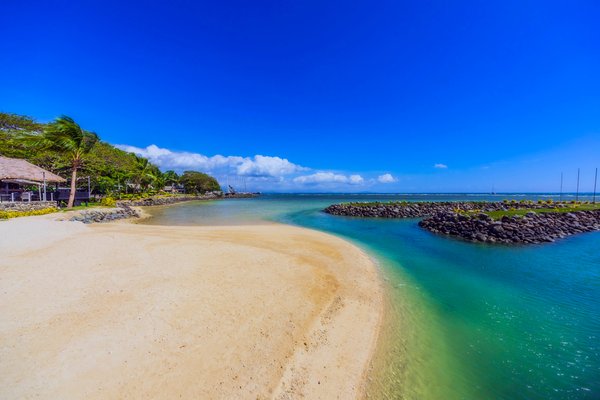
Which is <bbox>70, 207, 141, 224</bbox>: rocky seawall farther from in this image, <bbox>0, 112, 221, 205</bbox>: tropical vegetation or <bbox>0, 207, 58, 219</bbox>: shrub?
<bbox>0, 112, 221, 205</bbox>: tropical vegetation

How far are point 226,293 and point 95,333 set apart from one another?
302 centimetres

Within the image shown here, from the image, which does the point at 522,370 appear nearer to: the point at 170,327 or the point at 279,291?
the point at 279,291

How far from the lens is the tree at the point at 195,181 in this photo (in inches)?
3656

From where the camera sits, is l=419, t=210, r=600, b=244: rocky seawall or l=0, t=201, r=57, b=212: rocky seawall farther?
l=0, t=201, r=57, b=212: rocky seawall

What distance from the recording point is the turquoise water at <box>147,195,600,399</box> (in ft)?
15.0

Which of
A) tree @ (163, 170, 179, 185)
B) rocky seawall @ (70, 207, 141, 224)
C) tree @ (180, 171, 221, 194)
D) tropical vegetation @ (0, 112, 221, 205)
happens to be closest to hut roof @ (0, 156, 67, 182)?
tropical vegetation @ (0, 112, 221, 205)

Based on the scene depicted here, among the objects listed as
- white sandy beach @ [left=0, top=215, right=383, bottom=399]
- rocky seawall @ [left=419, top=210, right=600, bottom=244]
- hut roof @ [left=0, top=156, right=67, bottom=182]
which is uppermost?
hut roof @ [left=0, top=156, right=67, bottom=182]

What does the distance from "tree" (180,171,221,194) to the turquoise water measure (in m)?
93.4

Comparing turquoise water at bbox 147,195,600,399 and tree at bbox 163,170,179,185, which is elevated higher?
tree at bbox 163,170,179,185

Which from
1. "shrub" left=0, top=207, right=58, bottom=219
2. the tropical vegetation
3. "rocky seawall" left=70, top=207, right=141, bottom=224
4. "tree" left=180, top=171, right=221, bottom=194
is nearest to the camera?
"shrub" left=0, top=207, right=58, bottom=219

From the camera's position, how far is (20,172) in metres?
23.2

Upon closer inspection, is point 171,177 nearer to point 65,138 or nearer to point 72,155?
point 72,155

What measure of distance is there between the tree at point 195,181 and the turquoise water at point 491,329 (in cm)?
9338

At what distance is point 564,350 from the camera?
5.58 m
